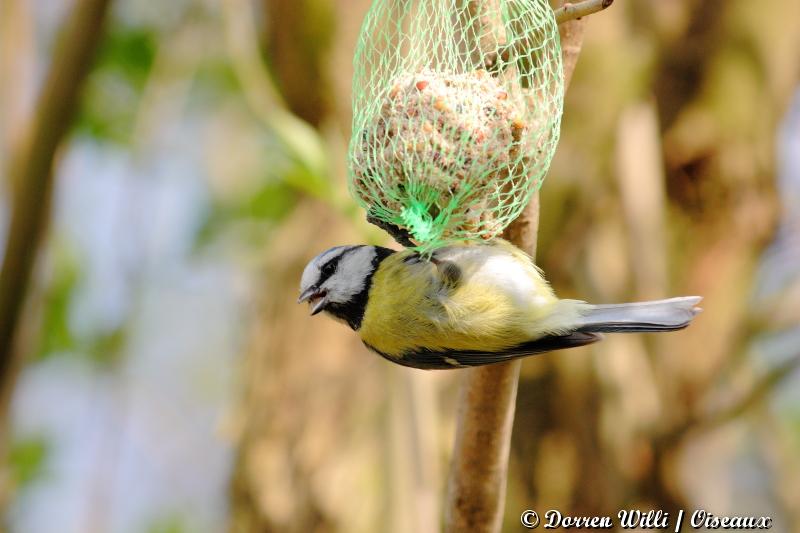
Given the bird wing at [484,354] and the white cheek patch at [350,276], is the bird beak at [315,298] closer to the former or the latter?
the white cheek patch at [350,276]

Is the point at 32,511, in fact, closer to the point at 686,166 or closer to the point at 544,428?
the point at 544,428

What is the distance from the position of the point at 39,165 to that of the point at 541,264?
208 centimetres

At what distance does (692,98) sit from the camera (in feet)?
11.6

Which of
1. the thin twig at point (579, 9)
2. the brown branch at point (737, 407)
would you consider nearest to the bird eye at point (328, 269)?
the thin twig at point (579, 9)

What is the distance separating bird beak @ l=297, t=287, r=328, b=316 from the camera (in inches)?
74.4

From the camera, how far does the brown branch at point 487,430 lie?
1567 mm

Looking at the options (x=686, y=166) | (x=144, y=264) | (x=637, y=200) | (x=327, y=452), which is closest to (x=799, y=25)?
(x=686, y=166)

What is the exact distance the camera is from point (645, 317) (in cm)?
162

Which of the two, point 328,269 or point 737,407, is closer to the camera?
point 328,269

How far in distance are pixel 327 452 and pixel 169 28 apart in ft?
6.75

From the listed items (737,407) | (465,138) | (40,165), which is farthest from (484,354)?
(737,407)

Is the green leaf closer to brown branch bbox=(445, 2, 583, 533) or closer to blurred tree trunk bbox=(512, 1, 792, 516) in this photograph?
blurred tree trunk bbox=(512, 1, 792, 516)

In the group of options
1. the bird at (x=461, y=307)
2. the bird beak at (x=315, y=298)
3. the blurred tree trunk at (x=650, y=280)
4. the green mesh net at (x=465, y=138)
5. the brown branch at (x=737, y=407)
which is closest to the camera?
the green mesh net at (x=465, y=138)

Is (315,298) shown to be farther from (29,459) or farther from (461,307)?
(29,459)
